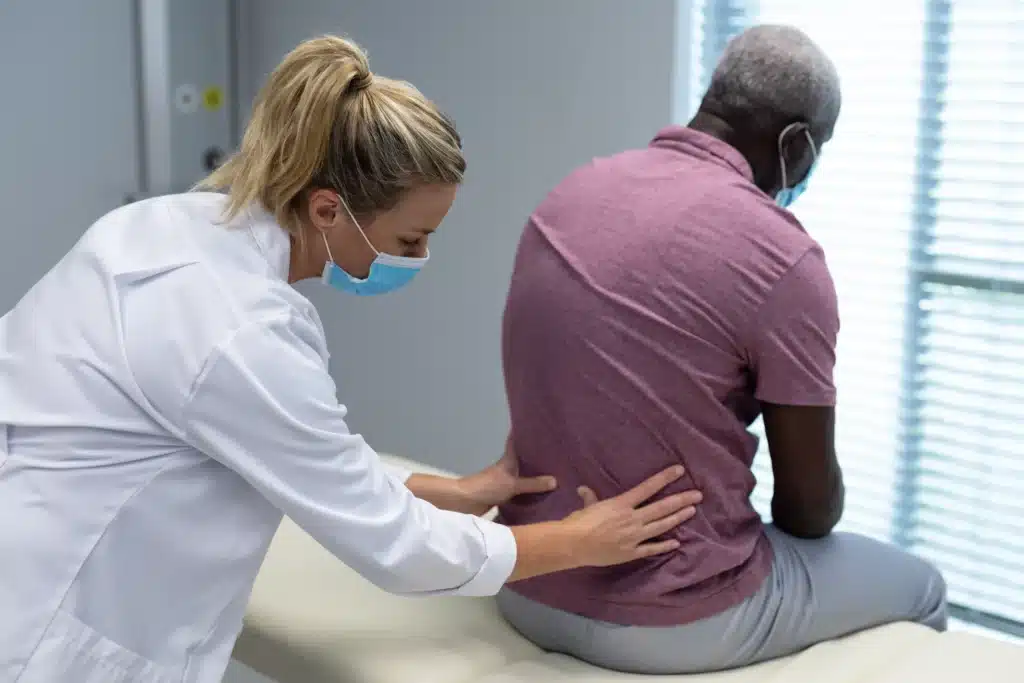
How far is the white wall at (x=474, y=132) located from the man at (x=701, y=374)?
0.93 m

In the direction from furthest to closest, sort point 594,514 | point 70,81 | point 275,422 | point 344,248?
point 70,81 < point 594,514 < point 344,248 < point 275,422

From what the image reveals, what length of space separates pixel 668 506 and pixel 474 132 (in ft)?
5.25

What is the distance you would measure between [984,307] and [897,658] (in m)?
0.91

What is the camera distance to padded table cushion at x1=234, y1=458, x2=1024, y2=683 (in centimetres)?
157

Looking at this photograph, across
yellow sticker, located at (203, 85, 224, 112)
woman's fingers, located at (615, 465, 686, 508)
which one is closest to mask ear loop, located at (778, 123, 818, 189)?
woman's fingers, located at (615, 465, 686, 508)

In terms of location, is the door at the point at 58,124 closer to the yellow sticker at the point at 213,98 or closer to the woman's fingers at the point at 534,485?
the yellow sticker at the point at 213,98

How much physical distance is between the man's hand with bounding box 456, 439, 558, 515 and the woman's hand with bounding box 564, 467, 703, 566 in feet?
0.50

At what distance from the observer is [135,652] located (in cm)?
137

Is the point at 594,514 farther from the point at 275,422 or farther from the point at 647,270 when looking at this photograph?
Answer: the point at 275,422

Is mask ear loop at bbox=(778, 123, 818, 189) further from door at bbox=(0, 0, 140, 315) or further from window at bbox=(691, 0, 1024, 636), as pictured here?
door at bbox=(0, 0, 140, 315)

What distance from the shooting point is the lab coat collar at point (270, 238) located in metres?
1.37

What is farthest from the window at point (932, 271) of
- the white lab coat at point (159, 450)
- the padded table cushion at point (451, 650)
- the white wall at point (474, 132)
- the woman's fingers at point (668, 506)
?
the white lab coat at point (159, 450)

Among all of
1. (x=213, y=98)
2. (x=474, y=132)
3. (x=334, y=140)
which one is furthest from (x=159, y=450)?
(x=213, y=98)

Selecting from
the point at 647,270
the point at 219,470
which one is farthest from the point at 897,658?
the point at 219,470
